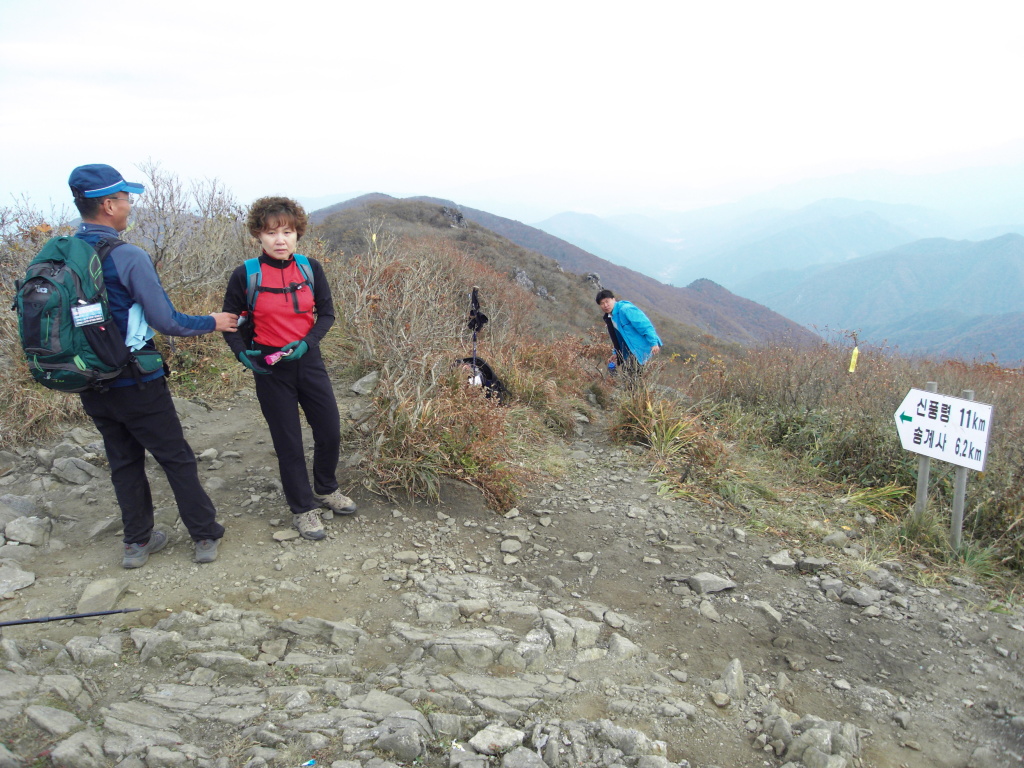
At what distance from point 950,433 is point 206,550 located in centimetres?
479

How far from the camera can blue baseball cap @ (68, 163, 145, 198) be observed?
2492mm

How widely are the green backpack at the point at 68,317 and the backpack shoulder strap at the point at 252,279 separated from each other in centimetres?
59

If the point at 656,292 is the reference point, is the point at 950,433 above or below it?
above

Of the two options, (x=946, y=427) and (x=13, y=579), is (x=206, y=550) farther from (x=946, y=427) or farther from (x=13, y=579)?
(x=946, y=427)

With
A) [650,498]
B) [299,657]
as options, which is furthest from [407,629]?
[650,498]

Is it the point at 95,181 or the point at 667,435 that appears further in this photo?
the point at 667,435

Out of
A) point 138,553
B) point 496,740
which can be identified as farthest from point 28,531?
point 496,740

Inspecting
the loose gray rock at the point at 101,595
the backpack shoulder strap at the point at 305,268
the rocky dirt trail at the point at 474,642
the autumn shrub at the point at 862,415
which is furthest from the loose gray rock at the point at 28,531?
the autumn shrub at the point at 862,415

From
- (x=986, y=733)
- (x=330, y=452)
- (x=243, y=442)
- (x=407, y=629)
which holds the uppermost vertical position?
(x=330, y=452)

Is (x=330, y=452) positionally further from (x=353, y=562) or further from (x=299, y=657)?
(x=299, y=657)

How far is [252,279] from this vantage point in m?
3.02

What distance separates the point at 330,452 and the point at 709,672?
7.97ft

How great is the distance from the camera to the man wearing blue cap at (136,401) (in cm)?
259

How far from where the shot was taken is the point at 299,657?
2.52 m
